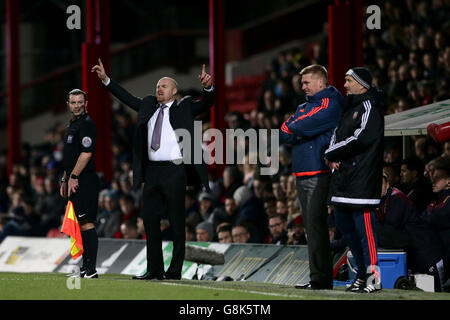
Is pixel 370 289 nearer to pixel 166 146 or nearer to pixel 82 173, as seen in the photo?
pixel 166 146

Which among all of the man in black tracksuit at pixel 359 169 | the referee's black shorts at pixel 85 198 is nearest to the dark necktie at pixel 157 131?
the referee's black shorts at pixel 85 198

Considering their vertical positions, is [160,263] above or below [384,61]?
below

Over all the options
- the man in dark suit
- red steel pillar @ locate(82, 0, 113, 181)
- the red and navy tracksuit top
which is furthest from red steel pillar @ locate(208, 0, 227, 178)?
the red and navy tracksuit top

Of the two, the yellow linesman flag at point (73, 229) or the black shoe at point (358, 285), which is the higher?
the yellow linesman flag at point (73, 229)

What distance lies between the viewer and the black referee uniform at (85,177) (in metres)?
9.77

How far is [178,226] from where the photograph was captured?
9.20m

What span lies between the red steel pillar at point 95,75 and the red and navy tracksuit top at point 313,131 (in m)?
8.58

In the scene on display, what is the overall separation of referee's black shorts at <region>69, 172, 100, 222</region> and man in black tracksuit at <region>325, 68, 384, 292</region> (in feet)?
8.42

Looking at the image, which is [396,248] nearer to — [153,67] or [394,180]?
[394,180]

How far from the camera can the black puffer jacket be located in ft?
26.6

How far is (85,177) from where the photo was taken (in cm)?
984

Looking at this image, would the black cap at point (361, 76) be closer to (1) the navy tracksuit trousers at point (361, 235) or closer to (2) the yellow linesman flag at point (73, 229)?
(1) the navy tracksuit trousers at point (361, 235)
